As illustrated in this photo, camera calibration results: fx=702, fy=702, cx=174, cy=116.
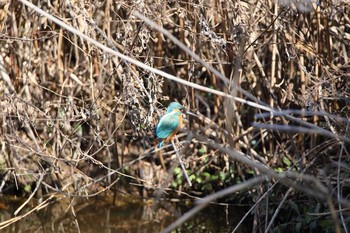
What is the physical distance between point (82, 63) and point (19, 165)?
0.92m

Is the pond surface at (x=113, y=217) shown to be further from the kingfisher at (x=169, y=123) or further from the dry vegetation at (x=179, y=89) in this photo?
the kingfisher at (x=169, y=123)

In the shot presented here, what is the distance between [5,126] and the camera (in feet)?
16.1

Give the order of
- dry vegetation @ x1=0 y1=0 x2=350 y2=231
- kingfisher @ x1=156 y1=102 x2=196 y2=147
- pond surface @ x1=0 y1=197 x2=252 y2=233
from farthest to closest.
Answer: pond surface @ x1=0 y1=197 x2=252 y2=233 → dry vegetation @ x1=0 y1=0 x2=350 y2=231 → kingfisher @ x1=156 y1=102 x2=196 y2=147

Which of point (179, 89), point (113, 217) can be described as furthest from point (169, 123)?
point (113, 217)

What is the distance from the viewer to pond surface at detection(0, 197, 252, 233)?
503 centimetres

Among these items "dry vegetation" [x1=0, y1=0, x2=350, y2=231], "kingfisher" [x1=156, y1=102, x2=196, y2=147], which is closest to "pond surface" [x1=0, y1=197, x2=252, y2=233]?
"dry vegetation" [x1=0, y1=0, x2=350, y2=231]

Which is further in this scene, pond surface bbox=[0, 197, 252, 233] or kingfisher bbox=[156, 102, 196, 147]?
pond surface bbox=[0, 197, 252, 233]

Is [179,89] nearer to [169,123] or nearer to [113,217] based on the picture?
[113,217]

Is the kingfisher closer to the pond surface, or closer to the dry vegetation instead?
the dry vegetation

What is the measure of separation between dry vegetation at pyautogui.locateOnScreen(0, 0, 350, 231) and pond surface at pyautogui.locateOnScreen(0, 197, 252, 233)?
15cm

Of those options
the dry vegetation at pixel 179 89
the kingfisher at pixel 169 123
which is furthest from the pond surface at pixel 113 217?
the kingfisher at pixel 169 123

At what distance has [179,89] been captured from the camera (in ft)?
17.6

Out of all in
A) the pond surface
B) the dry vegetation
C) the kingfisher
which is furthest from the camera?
the pond surface

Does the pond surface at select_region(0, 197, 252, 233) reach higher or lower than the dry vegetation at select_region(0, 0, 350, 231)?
lower
